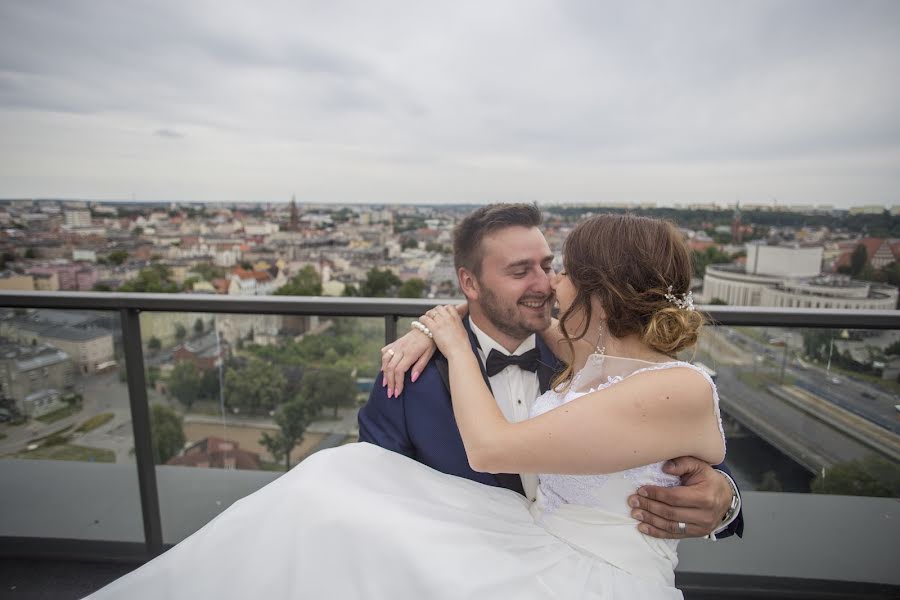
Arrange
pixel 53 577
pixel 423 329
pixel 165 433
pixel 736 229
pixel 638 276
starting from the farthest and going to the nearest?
pixel 736 229, pixel 165 433, pixel 53 577, pixel 423 329, pixel 638 276

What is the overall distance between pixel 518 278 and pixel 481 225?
0.91 ft

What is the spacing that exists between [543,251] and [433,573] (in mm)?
1224

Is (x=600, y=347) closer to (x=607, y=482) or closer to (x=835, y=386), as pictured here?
(x=607, y=482)

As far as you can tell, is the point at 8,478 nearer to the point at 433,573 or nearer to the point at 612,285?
the point at 433,573

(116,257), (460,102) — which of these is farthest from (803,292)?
(460,102)

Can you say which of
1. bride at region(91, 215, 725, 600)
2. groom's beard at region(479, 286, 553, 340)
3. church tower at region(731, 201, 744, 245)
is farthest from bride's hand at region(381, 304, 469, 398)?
church tower at region(731, 201, 744, 245)

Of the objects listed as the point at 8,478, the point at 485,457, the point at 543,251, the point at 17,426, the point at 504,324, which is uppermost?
the point at 543,251

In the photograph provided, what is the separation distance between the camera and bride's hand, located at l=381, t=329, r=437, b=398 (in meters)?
1.67

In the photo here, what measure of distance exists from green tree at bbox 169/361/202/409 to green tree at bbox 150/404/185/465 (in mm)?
84

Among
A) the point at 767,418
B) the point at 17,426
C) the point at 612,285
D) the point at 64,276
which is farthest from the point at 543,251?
the point at 64,276

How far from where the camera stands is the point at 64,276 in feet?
24.7

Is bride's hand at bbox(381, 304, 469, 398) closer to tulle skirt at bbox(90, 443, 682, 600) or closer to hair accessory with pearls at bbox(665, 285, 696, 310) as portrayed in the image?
tulle skirt at bbox(90, 443, 682, 600)

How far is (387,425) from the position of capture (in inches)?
68.2

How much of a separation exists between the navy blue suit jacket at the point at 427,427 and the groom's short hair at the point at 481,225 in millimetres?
478
